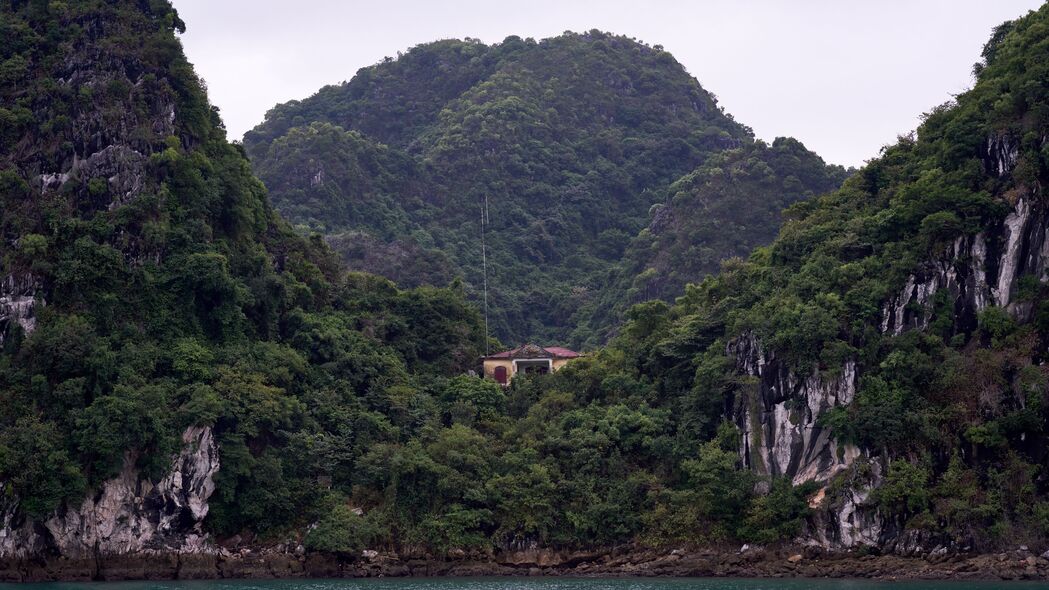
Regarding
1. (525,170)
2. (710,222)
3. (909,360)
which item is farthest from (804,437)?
(525,170)

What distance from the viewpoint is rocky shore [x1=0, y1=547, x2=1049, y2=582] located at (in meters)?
34.2

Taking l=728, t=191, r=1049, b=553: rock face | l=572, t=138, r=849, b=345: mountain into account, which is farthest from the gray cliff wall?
l=572, t=138, r=849, b=345: mountain

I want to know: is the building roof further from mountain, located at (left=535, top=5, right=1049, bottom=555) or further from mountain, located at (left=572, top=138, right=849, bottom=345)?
mountain, located at (left=572, top=138, right=849, bottom=345)

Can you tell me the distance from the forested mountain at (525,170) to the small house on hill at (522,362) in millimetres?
11902

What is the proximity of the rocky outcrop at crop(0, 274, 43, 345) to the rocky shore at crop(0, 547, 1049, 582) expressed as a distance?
6882 mm

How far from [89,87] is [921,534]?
2808 centimetres

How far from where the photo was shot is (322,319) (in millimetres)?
45500

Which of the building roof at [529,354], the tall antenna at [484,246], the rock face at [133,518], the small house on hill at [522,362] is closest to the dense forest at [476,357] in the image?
the rock face at [133,518]

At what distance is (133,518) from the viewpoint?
36.5m

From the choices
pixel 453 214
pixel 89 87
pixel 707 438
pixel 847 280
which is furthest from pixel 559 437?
pixel 453 214

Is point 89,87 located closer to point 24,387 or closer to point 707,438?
point 24,387

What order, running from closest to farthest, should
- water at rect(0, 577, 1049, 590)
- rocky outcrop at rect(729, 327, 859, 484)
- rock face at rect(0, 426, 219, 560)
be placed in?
water at rect(0, 577, 1049, 590)
rock face at rect(0, 426, 219, 560)
rocky outcrop at rect(729, 327, 859, 484)

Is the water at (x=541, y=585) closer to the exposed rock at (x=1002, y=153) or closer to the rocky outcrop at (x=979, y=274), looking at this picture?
the rocky outcrop at (x=979, y=274)

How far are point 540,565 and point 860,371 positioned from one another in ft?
34.7
